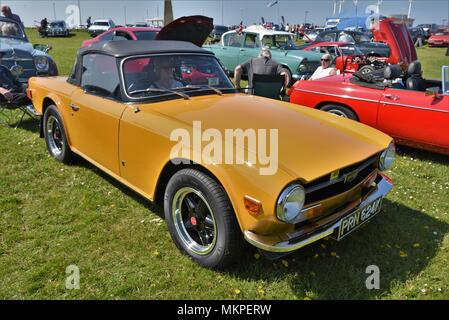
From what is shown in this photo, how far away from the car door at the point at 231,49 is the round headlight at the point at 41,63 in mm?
6088

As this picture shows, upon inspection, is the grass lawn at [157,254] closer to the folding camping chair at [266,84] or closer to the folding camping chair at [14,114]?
the folding camping chair at [14,114]

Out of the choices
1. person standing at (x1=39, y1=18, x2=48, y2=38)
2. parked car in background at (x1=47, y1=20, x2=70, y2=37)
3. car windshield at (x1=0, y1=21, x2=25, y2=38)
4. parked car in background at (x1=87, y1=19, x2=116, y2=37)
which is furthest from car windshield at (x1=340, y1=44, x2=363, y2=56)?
parked car in background at (x1=47, y1=20, x2=70, y2=37)

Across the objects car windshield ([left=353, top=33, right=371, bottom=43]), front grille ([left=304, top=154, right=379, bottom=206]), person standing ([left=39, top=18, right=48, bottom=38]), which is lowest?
front grille ([left=304, top=154, right=379, bottom=206])

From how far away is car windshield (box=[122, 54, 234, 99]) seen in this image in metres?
3.57

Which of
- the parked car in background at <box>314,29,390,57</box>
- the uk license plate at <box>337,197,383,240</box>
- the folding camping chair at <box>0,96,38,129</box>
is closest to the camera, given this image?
the uk license plate at <box>337,197,383,240</box>

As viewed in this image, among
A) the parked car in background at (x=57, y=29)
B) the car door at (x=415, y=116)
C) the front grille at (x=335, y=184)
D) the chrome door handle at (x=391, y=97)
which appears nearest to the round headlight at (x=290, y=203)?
the front grille at (x=335, y=184)

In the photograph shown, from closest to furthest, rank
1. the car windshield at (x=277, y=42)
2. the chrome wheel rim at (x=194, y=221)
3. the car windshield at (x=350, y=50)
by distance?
the chrome wheel rim at (x=194, y=221)
the car windshield at (x=350, y=50)
the car windshield at (x=277, y=42)

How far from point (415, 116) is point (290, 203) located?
3538mm

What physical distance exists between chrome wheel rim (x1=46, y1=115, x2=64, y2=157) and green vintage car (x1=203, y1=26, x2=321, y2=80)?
7289mm

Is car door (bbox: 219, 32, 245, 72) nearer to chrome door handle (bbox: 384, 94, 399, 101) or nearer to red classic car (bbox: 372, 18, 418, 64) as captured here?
red classic car (bbox: 372, 18, 418, 64)

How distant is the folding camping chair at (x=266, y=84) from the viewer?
6.28 meters

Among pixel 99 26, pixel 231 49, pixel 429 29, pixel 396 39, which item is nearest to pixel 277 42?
pixel 231 49

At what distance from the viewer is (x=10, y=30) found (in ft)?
28.7

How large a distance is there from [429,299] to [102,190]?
330cm
